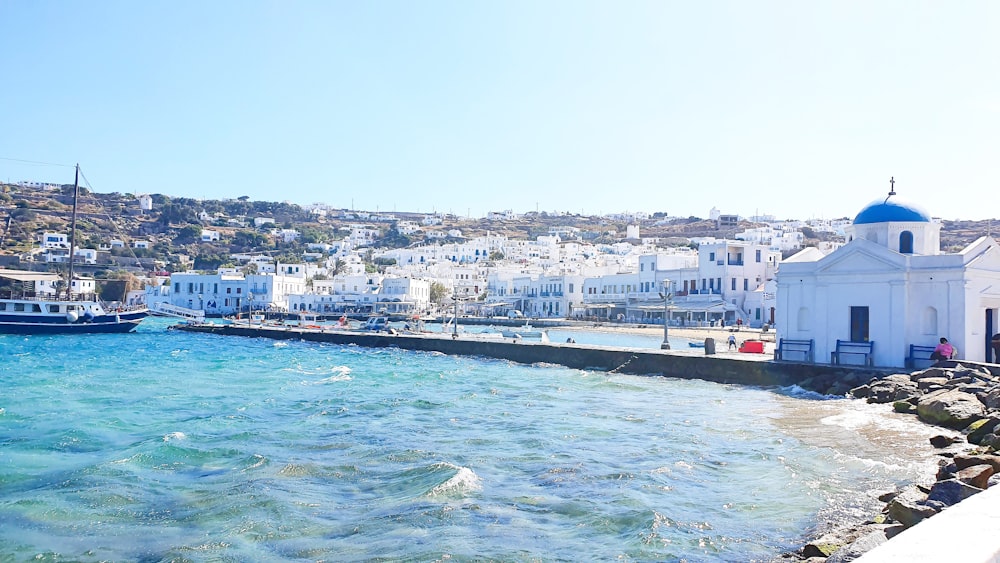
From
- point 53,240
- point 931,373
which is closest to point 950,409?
point 931,373

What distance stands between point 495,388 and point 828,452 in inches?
525

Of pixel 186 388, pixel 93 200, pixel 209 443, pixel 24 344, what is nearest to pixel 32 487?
pixel 209 443

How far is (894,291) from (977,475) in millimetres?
14927

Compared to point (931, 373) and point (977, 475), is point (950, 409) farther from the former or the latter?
point (977, 475)

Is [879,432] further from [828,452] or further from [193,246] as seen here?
[193,246]

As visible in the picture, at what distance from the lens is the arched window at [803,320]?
25.5 meters

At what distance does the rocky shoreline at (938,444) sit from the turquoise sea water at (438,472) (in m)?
0.59

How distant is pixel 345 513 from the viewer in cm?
1055

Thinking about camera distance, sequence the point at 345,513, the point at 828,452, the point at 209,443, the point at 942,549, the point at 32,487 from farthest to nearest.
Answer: the point at 209,443 → the point at 828,452 → the point at 32,487 → the point at 345,513 → the point at 942,549

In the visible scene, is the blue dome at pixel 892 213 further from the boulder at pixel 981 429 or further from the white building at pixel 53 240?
the white building at pixel 53 240

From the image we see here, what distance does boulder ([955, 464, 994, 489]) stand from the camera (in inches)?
360

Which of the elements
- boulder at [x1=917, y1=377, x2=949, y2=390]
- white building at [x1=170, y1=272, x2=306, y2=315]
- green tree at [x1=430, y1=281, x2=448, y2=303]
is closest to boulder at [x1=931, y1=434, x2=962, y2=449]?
boulder at [x1=917, y1=377, x2=949, y2=390]

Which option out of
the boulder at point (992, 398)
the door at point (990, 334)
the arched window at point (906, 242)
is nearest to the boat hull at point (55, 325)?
the arched window at point (906, 242)

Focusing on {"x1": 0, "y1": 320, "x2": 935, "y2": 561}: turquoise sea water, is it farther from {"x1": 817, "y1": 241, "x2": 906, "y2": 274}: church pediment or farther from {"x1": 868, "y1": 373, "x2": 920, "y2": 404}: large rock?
{"x1": 817, "y1": 241, "x2": 906, "y2": 274}: church pediment
